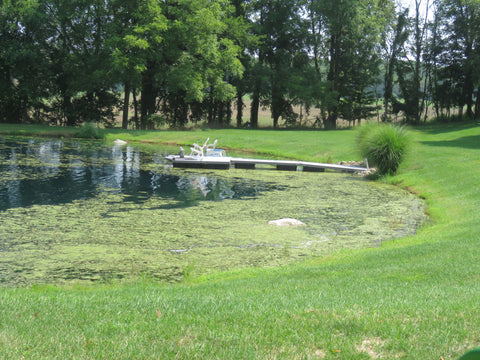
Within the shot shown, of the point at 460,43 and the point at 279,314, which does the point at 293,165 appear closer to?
the point at 279,314

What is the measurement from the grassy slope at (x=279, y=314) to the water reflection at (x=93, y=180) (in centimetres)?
824

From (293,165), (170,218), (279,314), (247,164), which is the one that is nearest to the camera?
(279,314)

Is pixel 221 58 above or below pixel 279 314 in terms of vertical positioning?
above

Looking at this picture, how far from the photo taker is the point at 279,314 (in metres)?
5.83

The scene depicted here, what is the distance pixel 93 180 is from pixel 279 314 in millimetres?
15393

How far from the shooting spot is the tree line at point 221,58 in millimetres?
41062

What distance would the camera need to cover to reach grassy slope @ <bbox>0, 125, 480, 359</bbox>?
4.90 meters

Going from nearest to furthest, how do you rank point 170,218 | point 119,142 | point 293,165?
1. point 170,218
2. point 293,165
3. point 119,142

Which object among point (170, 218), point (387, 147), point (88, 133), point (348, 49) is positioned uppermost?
point (348, 49)

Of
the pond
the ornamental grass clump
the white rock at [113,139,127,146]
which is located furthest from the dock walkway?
the white rock at [113,139,127,146]

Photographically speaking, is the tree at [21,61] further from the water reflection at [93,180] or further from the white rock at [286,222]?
the white rock at [286,222]

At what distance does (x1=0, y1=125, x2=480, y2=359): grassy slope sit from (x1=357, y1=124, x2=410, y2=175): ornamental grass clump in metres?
13.7

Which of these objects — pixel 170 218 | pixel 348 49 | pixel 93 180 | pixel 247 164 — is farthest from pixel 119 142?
pixel 348 49

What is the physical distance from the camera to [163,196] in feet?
56.5
